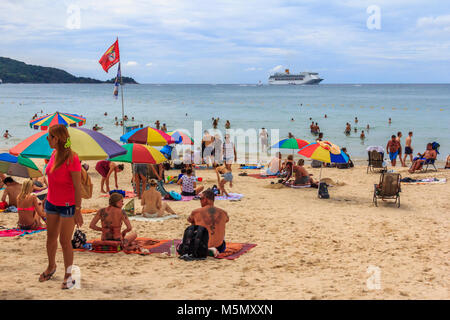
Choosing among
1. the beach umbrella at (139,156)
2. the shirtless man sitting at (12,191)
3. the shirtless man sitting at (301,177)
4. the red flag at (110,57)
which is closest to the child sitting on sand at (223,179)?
the beach umbrella at (139,156)

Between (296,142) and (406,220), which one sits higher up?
(296,142)

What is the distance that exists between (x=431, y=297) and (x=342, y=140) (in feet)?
91.0

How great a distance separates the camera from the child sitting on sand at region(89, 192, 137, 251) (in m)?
6.18

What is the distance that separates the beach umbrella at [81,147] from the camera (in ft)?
19.5

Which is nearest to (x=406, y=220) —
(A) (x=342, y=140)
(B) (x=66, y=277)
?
(B) (x=66, y=277)

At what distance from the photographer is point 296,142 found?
534 inches

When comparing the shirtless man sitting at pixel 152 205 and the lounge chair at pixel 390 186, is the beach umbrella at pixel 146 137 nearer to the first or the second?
the shirtless man sitting at pixel 152 205

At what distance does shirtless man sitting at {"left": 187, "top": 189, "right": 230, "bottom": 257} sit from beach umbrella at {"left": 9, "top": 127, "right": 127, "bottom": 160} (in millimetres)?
1446

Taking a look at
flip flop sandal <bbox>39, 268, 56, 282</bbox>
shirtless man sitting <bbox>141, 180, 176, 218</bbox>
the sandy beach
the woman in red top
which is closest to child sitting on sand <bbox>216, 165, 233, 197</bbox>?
the sandy beach

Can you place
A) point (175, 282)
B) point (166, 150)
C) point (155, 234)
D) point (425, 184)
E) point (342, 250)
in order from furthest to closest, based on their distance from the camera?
1. point (166, 150)
2. point (425, 184)
3. point (155, 234)
4. point (342, 250)
5. point (175, 282)

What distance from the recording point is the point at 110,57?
45.8ft

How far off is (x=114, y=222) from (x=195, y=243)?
128cm
